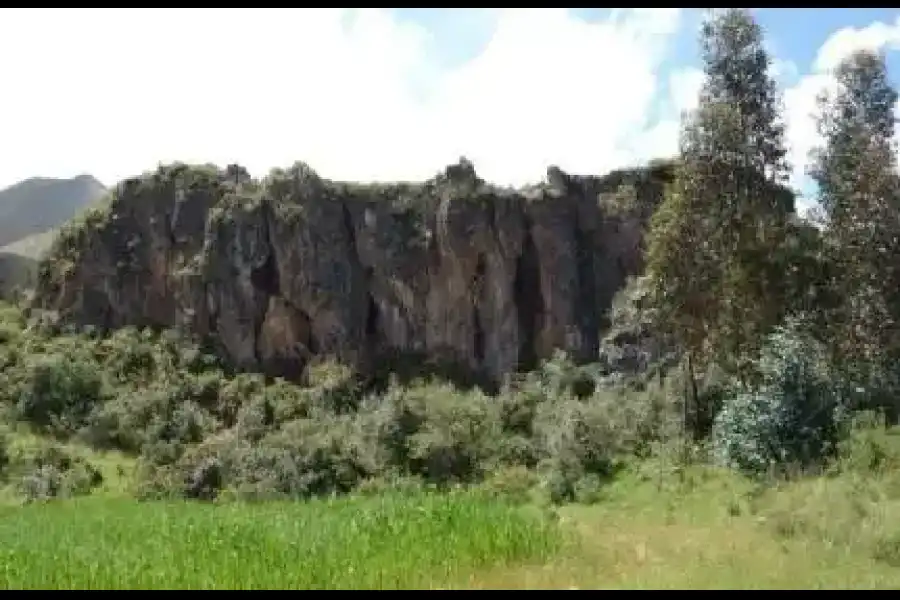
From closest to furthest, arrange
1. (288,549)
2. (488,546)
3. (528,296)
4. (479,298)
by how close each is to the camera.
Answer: (288,549), (488,546), (479,298), (528,296)

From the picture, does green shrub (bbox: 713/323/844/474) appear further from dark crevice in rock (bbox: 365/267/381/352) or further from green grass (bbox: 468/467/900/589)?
dark crevice in rock (bbox: 365/267/381/352)

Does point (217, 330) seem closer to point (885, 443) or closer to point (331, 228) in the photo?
point (331, 228)

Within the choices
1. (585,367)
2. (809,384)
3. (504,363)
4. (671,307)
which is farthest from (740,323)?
(504,363)

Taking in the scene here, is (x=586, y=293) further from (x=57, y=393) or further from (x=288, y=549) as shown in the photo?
(x=288, y=549)

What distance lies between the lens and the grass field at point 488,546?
9.71 metres

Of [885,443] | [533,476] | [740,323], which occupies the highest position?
[740,323]

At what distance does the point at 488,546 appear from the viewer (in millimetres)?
11156

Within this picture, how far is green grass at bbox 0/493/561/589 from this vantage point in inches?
389

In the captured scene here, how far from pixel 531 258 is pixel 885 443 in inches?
2186

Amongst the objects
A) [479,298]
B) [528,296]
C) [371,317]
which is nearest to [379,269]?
[371,317]

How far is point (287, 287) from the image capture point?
7188 cm

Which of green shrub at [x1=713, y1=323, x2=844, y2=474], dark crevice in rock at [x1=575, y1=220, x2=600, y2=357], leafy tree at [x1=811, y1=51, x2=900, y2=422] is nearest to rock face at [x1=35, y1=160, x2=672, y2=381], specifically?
dark crevice in rock at [x1=575, y1=220, x2=600, y2=357]

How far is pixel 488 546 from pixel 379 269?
201 ft

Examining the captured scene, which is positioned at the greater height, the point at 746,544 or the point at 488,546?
the point at 488,546
